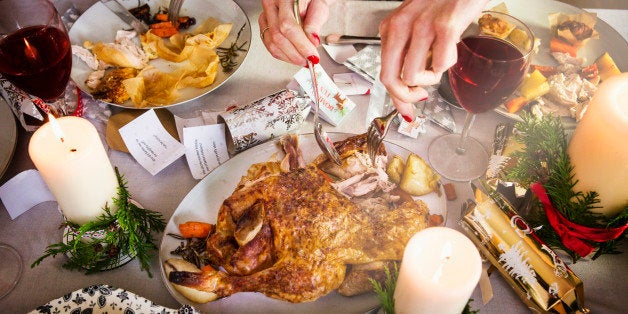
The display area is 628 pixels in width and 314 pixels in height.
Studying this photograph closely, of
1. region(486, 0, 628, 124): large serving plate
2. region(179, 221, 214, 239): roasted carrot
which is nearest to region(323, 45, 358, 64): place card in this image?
region(486, 0, 628, 124): large serving plate

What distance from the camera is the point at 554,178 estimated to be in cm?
88

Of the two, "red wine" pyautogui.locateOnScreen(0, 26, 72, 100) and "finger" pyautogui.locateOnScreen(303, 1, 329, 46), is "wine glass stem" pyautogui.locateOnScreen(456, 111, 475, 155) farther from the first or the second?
"red wine" pyautogui.locateOnScreen(0, 26, 72, 100)

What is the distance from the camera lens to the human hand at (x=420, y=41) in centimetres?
88

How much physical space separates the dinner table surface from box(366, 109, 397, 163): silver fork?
0.15 m

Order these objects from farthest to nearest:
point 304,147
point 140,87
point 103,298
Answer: point 140,87, point 304,147, point 103,298

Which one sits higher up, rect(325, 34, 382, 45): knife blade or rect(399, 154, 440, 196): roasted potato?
rect(325, 34, 382, 45): knife blade

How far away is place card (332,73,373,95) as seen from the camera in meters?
1.28

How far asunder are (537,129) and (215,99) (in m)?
0.78

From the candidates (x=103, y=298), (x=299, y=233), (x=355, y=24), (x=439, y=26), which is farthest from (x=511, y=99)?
(x=103, y=298)

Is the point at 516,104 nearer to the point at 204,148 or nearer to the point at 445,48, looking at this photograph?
the point at 445,48

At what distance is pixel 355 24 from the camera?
1.42 m

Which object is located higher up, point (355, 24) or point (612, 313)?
point (355, 24)

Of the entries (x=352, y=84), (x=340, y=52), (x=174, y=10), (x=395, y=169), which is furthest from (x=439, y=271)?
(x=174, y=10)

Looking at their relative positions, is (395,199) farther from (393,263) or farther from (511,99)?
(511,99)
